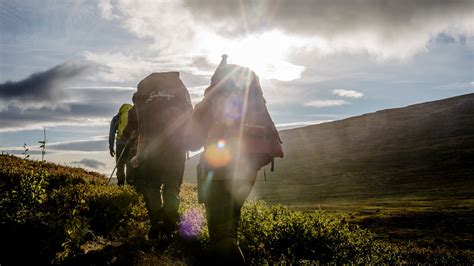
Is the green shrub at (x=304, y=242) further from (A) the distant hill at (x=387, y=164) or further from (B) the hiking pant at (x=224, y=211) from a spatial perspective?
(A) the distant hill at (x=387, y=164)

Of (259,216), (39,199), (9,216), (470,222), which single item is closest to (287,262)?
(259,216)

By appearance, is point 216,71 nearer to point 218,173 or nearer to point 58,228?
point 218,173

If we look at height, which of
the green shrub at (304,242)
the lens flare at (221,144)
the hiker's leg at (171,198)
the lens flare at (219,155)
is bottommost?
the green shrub at (304,242)

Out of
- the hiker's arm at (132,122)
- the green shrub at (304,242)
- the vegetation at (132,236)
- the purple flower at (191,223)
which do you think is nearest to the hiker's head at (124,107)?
the hiker's arm at (132,122)

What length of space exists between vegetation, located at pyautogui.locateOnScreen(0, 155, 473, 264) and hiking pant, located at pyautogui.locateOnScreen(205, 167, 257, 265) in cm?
115

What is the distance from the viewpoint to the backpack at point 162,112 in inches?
353

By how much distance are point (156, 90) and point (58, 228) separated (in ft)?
10.6

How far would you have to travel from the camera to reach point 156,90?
9.19 metres

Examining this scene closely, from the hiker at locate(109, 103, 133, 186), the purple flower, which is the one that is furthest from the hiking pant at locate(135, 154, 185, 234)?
the hiker at locate(109, 103, 133, 186)

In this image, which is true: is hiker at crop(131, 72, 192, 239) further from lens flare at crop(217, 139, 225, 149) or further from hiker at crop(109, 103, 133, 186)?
hiker at crop(109, 103, 133, 186)

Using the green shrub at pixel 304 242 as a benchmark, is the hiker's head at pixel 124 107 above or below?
above

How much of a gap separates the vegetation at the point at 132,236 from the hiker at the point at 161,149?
0.44 metres

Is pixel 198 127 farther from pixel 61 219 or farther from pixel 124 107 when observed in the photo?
pixel 124 107

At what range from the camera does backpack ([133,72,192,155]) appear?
29.4 feet
